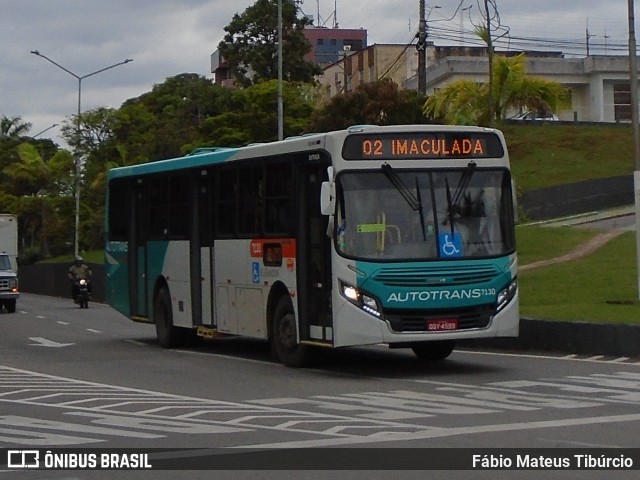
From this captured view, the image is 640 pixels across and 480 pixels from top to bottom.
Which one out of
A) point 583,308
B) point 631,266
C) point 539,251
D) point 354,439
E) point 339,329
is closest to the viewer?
point 354,439

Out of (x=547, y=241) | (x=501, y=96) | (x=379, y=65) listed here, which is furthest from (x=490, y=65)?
(x=379, y=65)

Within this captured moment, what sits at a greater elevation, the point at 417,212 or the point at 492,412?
the point at 417,212

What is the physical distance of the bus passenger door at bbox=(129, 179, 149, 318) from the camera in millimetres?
24359

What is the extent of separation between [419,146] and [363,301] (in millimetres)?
2278

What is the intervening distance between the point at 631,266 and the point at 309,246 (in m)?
15.6

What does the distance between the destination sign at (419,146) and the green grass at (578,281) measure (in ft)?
14.9

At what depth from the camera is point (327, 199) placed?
1641 cm

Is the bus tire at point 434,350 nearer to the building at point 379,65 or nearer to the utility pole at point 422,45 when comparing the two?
the utility pole at point 422,45

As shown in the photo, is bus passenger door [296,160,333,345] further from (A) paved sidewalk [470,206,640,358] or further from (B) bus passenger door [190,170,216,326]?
(A) paved sidewalk [470,206,640,358]

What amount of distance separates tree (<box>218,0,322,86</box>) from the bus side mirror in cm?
5897

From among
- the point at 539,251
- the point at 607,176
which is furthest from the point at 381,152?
the point at 607,176

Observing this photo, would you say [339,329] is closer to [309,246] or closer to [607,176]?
[309,246]

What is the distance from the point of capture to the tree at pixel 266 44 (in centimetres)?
7512

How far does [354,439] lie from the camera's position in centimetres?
1140
